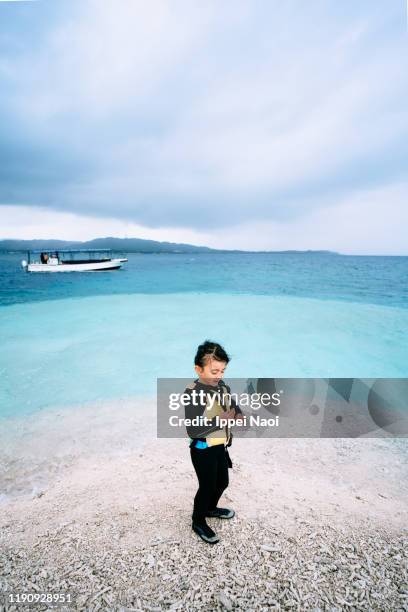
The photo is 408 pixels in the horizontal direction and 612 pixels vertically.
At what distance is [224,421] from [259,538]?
1.47m

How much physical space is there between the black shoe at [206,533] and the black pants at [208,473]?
2.4 inches

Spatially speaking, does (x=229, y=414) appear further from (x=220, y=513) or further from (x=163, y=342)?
(x=163, y=342)

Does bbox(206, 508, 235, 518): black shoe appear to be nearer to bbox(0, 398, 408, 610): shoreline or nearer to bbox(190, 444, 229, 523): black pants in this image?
bbox(0, 398, 408, 610): shoreline

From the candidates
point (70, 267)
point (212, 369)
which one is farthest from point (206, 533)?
point (70, 267)

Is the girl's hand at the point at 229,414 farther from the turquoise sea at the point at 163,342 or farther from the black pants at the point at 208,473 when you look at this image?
the turquoise sea at the point at 163,342

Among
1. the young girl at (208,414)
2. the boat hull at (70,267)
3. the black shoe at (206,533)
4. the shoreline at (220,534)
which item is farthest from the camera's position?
the boat hull at (70,267)

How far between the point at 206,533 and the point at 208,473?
2.73 ft

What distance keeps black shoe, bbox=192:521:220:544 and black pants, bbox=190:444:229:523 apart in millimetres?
62

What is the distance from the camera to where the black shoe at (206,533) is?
9.59ft

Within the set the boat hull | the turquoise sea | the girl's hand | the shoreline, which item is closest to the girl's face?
the girl's hand

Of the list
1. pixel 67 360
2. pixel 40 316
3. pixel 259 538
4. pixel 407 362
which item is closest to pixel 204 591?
pixel 259 538

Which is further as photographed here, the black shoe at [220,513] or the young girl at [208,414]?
the black shoe at [220,513]

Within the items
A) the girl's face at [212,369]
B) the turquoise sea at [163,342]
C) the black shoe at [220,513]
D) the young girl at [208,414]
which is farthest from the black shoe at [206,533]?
the turquoise sea at [163,342]

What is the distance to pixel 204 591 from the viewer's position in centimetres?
248
